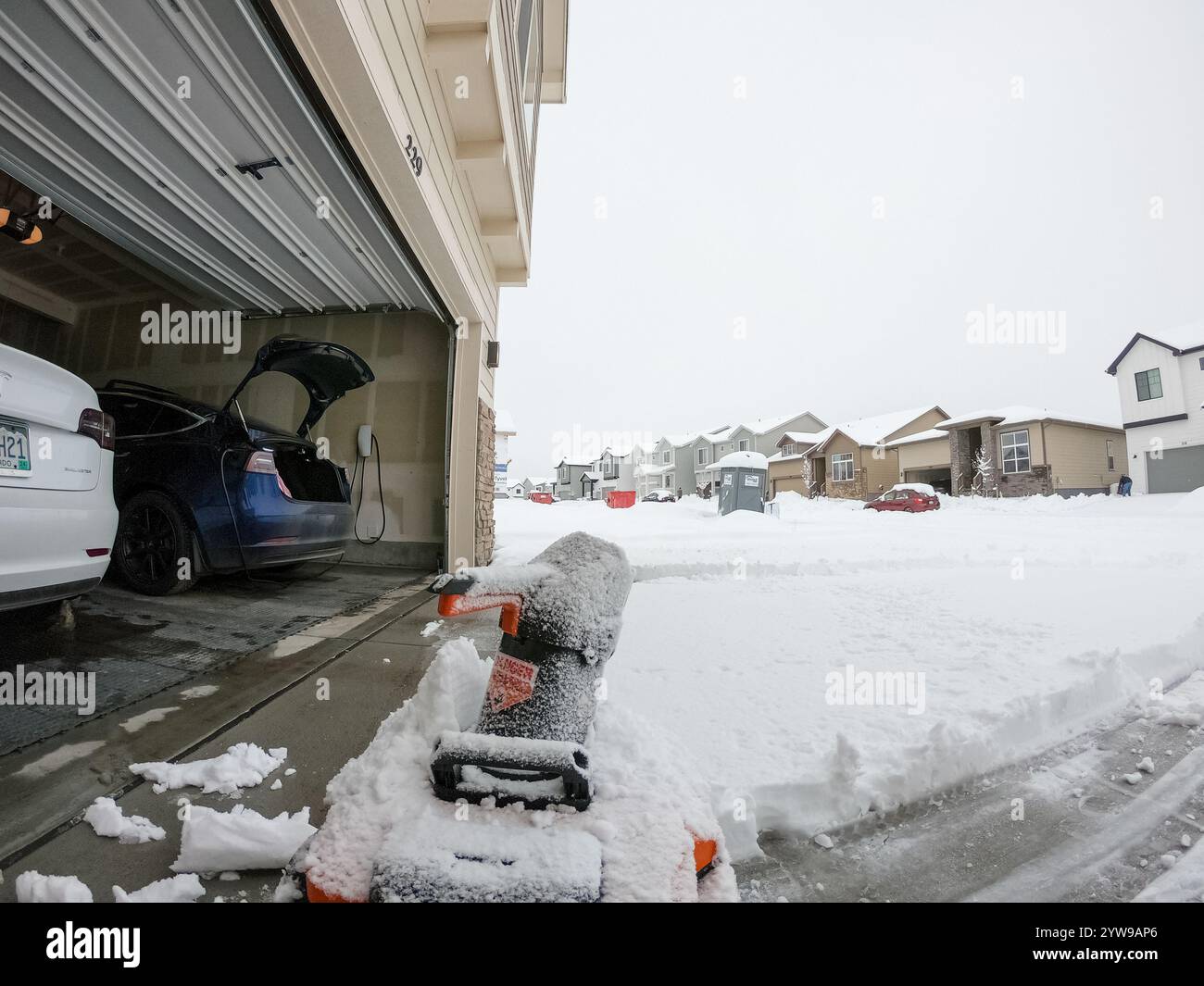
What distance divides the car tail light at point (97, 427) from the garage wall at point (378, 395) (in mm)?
3393

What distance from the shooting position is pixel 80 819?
128 cm

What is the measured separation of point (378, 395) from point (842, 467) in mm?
28705

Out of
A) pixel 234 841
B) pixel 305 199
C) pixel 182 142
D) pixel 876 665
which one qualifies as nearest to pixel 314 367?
pixel 305 199

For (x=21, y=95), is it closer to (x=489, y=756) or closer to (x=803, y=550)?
(x=489, y=756)

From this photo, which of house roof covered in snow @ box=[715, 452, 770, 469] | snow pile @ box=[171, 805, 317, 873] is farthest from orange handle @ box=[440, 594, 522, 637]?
house roof covered in snow @ box=[715, 452, 770, 469]

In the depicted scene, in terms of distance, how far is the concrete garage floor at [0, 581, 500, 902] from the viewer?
3.73 ft

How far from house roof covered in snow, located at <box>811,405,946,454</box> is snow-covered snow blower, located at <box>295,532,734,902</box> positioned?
3035cm

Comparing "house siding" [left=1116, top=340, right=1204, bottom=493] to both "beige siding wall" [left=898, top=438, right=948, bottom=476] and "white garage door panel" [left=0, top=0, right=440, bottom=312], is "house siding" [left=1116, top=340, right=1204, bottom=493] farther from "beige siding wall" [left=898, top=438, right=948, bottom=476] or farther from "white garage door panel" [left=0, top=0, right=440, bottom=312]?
"white garage door panel" [left=0, top=0, right=440, bottom=312]

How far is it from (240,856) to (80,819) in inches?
21.8

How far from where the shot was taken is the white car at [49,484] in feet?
6.39

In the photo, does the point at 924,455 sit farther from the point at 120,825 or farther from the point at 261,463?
the point at 120,825

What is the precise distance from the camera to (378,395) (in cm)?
598

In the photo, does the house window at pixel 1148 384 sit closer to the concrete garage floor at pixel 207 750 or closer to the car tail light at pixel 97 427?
the concrete garage floor at pixel 207 750
